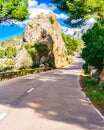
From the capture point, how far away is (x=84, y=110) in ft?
46.2

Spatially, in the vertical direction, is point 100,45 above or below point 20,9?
below

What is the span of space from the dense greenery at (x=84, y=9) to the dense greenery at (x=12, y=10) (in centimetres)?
519

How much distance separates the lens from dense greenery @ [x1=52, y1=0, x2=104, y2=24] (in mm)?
34688

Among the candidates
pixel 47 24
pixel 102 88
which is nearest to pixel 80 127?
pixel 102 88

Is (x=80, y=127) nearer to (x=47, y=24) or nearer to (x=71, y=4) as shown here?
(x=71, y=4)

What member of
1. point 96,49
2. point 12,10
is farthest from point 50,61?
point 96,49

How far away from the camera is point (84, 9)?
1379 inches

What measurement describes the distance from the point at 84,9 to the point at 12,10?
7792mm

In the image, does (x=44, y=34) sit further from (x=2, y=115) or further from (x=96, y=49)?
(x=2, y=115)

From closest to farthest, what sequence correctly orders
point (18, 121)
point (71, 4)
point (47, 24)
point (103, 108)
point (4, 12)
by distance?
1. point (18, 121)
2. point (103, 108)
3. point (4, 12)
4. point (71, 4)
5. point (47, 24)

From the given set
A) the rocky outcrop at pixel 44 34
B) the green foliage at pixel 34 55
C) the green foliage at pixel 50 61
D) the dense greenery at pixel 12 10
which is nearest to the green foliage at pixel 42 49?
the rocky outcrop at pixel 44 34

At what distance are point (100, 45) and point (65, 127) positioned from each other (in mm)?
14897

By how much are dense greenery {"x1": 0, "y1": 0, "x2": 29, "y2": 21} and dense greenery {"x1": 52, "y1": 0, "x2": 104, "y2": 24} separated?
17.0 ft

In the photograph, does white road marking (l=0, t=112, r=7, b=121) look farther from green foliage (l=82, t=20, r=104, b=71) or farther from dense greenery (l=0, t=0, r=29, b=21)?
dense greenery (l=0, t=0, r=29, b=21)
